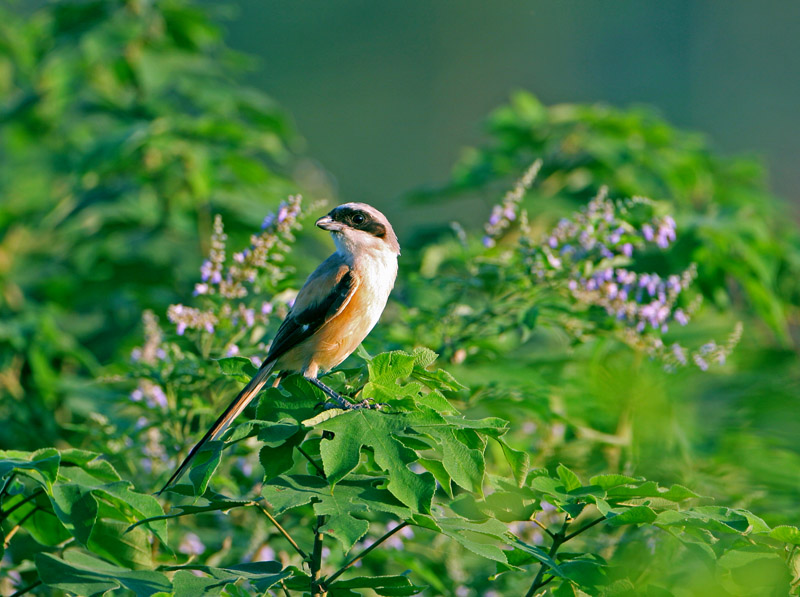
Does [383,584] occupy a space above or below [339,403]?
below

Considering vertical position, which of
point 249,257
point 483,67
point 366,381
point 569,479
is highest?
point 249,257

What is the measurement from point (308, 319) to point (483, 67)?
2861cm

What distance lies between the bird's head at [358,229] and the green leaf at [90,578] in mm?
1527

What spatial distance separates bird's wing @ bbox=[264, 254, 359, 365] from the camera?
2828 millimetres

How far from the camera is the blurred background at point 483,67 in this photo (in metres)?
21.4

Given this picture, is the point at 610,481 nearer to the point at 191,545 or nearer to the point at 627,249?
the point at 627,249

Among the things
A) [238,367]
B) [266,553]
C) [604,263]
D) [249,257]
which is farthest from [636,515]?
[266,553]

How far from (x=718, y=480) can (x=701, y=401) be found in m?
1.43

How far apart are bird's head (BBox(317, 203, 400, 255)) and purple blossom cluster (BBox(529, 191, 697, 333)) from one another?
0.57m

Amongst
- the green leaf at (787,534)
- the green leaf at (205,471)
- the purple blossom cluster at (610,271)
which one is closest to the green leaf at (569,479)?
the green leaf at (787,534)

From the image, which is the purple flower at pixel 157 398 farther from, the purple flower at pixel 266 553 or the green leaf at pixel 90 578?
the green leaf at pixel 90 578

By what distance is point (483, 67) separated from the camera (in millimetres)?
30203

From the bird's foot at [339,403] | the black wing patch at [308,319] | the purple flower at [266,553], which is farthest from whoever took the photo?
the purple flower at [266,553]

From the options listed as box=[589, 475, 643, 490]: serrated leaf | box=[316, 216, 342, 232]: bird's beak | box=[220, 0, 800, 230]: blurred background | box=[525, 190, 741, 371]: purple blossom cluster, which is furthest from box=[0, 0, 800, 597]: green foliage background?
box=[220, 0, 800, 230]: blurred background
